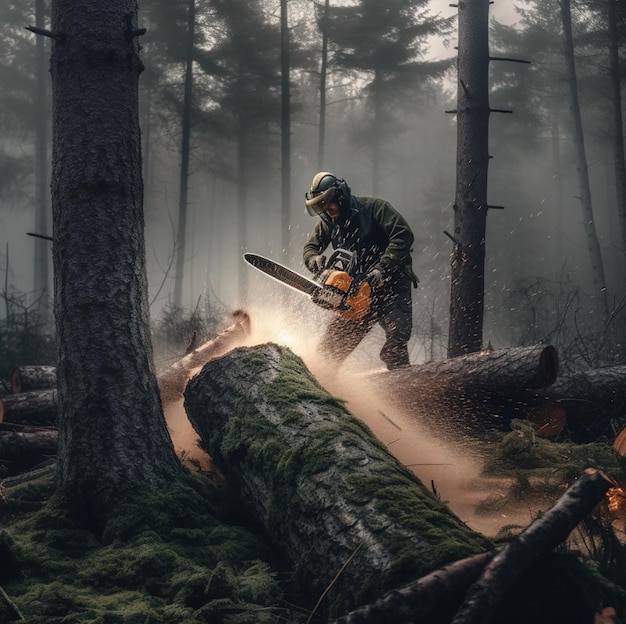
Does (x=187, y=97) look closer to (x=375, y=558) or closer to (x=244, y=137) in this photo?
(x=244, y=137)

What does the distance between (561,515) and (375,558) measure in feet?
2.35

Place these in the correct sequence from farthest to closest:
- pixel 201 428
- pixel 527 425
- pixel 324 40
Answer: pixel 324 40, pixel 527 425, pixel 201 428

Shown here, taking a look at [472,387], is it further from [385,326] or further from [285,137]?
[285,137]

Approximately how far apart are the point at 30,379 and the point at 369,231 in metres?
4.18

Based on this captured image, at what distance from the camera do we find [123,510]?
3.28 meters

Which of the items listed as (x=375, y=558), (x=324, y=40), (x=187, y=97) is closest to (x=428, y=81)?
(x=324, y=40)

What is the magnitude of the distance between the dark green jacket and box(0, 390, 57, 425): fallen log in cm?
300

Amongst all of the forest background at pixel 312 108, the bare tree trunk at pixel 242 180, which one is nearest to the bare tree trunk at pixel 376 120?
the forest background at pixel 312 108

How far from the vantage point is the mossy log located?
7.83ft

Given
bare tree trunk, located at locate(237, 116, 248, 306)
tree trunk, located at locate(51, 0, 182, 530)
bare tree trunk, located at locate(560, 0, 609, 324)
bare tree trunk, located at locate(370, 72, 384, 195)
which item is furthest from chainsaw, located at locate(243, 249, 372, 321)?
bare tree trunk, located at locate(370, 72, 384, 195)

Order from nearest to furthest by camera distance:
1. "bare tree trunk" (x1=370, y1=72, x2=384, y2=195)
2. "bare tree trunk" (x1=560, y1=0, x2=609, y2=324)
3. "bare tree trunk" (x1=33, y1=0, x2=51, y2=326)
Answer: "bare tree trunk" (x1=560, y1=0, x2=609, y2=324) → "bare tree trunk" (x1=33, y1=0, x2=51, y2=326) → "bare tree trunk" (x1=370, y1=72, x2=384, y2=195)

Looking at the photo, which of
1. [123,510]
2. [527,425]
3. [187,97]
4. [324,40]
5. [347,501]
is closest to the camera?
[347,501]

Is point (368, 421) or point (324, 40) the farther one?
point (324, 40)

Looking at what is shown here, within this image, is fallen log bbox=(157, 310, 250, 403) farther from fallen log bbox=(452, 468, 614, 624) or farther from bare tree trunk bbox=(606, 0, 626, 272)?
bare tree trunk bbox=(606, 0, 626, 272)
